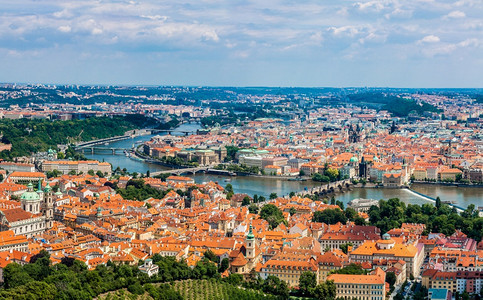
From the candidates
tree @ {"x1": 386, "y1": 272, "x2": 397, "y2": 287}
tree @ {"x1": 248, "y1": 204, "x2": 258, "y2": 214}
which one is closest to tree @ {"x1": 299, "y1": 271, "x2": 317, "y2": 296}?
tree @ {"x1": 386, "y1": 272, "x2": 397, "y2": 287}

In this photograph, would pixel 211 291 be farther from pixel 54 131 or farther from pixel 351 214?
pixel 54 131

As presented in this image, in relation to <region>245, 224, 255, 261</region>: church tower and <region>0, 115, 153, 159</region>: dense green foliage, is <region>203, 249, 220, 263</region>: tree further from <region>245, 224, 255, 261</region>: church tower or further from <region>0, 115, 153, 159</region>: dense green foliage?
<region>0, 115, 153, 159</region>: dense green foliage

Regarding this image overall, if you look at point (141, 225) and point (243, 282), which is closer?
point (243, 282)

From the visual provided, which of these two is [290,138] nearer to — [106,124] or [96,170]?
[106,124]

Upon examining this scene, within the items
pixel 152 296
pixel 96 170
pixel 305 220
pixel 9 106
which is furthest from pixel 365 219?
pixel 9 106

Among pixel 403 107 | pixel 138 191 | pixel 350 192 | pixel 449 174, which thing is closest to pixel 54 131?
pixel 350 192

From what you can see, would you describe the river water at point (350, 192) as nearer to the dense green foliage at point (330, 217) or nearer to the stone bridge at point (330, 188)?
the stone bridge at point (330, 188)
